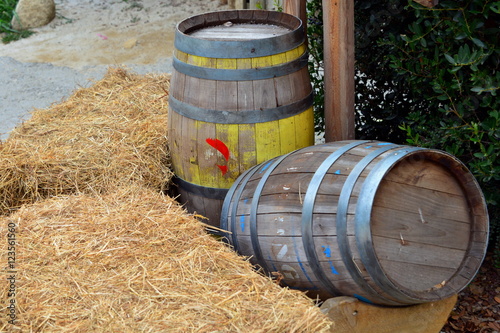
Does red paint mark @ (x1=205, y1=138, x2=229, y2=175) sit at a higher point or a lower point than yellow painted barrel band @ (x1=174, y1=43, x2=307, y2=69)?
lower

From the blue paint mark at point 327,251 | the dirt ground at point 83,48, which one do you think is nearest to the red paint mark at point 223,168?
the blue paint mark at point 327,251

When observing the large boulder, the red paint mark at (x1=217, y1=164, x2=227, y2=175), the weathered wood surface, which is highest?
the weathered wood surface

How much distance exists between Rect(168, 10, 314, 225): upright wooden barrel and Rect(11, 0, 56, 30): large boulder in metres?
5.67

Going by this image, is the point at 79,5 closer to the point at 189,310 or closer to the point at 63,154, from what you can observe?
the point at 63,154

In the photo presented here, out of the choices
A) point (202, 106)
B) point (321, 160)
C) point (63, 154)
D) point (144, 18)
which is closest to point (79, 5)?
point (144, 18)

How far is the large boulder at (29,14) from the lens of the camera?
27.2 feet

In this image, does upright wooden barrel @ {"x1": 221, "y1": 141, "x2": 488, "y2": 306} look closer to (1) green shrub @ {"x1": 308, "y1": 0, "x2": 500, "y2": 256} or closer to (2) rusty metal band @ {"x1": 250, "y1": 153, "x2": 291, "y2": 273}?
(2) rusty metal band @ {"x1": 250, "y1": 153, "x2": 291, "y2": 273}

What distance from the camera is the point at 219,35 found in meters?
3.35

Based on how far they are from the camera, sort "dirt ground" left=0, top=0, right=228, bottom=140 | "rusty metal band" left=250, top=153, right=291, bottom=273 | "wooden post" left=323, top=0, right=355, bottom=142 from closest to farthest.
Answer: "rusty metal band" left=250, top=153, right=291, bottom=273
"wooden post" left=323, top=0, right=355, bottom=142
"dirt ground" left=0, top=0, right=228, bottom=140

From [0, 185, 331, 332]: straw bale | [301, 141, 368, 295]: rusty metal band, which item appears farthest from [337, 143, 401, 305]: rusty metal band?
[0, 185, 331, 332]: straw bale

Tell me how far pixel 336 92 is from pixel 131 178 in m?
1.27

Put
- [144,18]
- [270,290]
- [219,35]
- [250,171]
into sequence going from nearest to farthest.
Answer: [270,290] → [250,171] → [219,35] → [144,18]

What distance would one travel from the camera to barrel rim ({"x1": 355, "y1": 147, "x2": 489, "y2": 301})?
2398 millimetres

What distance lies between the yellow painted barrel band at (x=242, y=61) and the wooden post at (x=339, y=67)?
7.8 inches
